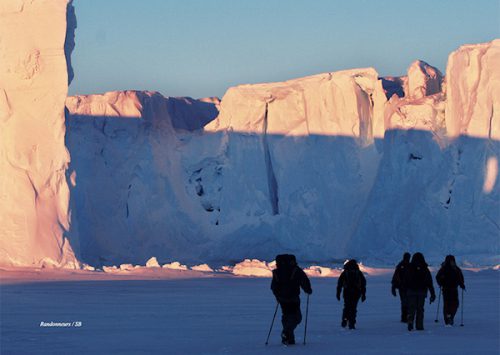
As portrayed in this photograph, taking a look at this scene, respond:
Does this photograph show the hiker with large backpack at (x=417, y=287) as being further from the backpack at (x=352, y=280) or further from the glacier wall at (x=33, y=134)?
the glacier wall at (x=33, y=134)

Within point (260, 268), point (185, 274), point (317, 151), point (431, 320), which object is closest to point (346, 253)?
point (317, 151)

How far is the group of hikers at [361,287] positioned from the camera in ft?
37.1

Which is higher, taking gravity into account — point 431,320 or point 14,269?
point 431,320

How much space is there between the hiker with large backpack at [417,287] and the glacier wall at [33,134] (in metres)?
15.9

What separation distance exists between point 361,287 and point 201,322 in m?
2.17

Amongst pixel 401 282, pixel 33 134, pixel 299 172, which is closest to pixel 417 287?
pixel 401 282

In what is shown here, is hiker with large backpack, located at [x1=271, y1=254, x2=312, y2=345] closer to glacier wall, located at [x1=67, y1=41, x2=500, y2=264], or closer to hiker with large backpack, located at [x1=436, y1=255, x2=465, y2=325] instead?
hiker with large backpack, located at [x1=436, y1=255, x2=465, y2=325]

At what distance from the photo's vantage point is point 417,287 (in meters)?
13.3

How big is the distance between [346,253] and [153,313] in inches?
786

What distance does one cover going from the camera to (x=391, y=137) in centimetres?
3491

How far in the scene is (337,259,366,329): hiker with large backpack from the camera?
13.1 metres

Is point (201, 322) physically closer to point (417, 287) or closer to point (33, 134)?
point (417, 287)

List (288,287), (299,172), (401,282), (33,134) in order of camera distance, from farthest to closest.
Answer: (299,172), (33,134), (401,282), (288,287)

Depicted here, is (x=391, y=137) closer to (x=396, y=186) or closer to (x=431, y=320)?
(x=396, y=186)
